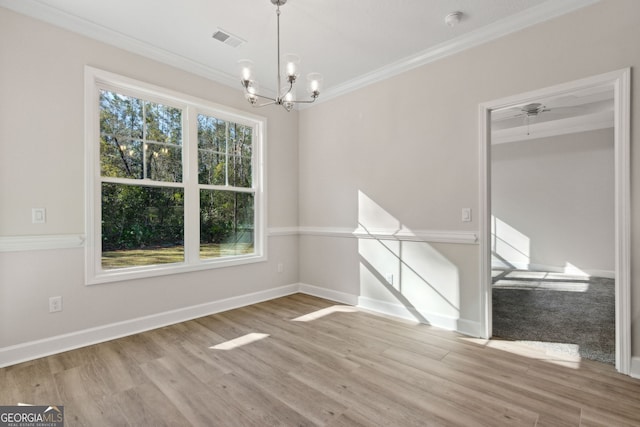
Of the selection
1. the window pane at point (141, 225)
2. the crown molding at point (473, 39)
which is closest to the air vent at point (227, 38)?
the crown molding at point (473, 39)

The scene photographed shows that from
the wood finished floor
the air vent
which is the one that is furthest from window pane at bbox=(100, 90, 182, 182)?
the wood finished floor

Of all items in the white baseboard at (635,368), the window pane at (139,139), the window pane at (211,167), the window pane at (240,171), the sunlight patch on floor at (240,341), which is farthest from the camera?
the window pane at (240,171)

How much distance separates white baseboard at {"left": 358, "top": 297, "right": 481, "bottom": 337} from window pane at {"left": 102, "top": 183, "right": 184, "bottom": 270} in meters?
2.36

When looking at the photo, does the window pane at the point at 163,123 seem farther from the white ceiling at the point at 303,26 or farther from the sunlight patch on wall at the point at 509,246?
the sunlight patch on wall at the point at 509,246

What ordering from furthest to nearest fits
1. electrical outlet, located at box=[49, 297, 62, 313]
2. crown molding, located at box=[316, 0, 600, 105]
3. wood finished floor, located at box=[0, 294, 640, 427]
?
1. electrical outlet, located at box=[49, 297, 62, 313]
2. crown molding, located at box=[316, 0, 600, 105]
3. wood finished floor, located at box=[0, 294, 640, 427]

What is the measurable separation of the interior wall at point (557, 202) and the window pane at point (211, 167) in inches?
241

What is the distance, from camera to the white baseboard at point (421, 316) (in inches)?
119

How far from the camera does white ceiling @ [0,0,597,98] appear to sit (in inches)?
99.6

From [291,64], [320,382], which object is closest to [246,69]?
[291,64]

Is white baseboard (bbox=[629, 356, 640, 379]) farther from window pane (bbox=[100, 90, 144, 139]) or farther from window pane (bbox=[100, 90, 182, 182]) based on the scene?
window pane (bbox=[100, 90, 144, 139])

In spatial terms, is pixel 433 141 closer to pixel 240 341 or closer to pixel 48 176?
pixel 240 341

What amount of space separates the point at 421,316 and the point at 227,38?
354cm

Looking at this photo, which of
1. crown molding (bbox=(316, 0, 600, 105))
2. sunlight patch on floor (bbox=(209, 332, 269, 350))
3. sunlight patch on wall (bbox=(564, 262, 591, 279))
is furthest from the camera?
sunlight patch on wall (bbox=(564, 262, 591, 279))

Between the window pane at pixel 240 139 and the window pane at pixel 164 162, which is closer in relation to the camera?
the window pane at pixel 164 162
